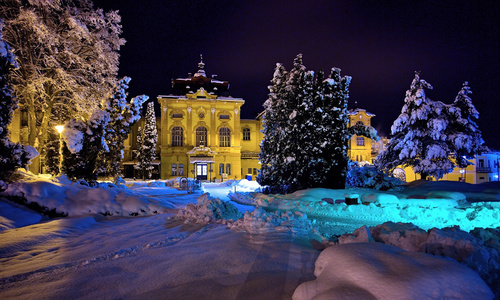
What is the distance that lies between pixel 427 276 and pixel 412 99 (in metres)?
22.9

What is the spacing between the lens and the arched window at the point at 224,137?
48.4 meters

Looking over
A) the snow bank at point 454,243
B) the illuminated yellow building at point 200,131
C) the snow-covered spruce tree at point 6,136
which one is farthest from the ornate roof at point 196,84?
the snow bank at point 454,243

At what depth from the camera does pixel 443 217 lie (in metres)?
10.2

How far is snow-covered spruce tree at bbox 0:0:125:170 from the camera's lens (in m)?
15.7

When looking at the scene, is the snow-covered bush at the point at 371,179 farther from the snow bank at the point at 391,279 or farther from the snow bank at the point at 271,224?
the snow bank at the point at 391,279

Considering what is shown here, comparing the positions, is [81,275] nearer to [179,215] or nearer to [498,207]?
[179,215]

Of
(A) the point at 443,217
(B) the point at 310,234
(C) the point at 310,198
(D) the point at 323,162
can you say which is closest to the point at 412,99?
(D) the point at 323,162

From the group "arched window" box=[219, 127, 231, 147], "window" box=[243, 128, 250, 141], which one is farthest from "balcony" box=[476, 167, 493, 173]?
"arched window" box=[219, 127, 231, 147]

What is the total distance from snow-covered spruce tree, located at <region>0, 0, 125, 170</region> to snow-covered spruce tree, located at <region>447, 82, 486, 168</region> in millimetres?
25521

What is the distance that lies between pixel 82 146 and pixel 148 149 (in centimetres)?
2745

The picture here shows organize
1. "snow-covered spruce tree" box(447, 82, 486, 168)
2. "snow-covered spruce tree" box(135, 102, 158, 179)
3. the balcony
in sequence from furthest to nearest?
the balcony
"snow-covered spruce tree" box(135, 102, 158, 179)
"snow-covered spruce tree" box(447, 82, 486, 168)

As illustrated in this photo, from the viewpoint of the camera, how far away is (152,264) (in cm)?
466

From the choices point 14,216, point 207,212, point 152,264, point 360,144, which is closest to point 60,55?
point 14,216

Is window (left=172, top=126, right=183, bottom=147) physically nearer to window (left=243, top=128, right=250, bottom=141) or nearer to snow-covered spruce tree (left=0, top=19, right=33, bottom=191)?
window (left=243, top=128, right=250, bottom=141)
